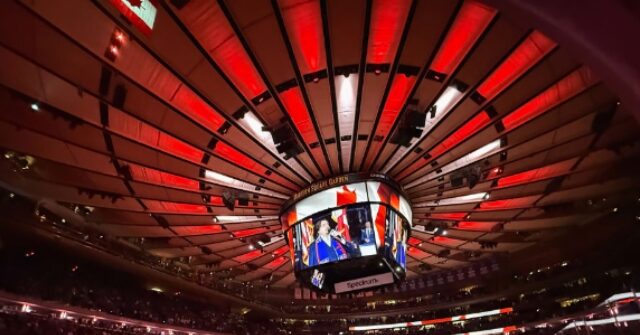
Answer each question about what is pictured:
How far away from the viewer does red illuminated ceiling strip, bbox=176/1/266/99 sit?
6824 mm

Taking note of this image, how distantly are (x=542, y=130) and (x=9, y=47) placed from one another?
13.2m

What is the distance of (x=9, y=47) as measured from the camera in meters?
7.00

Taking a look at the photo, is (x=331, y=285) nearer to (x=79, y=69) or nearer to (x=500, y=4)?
(x=79, y=69)

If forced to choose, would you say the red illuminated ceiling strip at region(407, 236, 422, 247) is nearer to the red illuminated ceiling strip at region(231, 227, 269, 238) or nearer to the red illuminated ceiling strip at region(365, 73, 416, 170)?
the red illuminated ceiling strip at region(231, 227, 269, 238)

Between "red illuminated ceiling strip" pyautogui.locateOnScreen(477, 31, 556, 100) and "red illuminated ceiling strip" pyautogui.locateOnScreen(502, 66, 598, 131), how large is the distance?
1.19 metres

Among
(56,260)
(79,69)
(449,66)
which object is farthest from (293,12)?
(56,260)

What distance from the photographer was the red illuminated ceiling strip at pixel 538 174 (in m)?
13.2

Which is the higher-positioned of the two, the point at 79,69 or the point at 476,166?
the point at 79,69

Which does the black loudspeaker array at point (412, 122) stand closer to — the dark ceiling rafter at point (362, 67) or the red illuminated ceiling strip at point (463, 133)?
the dark ceiling rafter at point (362, 67)

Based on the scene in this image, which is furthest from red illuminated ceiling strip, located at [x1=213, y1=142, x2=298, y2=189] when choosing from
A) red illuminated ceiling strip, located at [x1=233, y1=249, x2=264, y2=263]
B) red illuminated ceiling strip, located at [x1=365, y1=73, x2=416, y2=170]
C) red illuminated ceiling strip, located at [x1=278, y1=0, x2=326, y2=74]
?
red illuminated ceiling strip, located at [x1=233, y1=249, x2=264, y2=263]

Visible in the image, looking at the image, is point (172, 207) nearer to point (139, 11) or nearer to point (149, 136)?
point (149, 136)

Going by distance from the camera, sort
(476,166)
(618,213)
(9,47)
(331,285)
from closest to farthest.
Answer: (9,47) < (476,166) < (331,285) < (618,213)

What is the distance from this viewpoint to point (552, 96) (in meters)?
9.60

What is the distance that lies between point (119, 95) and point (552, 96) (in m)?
10.9
